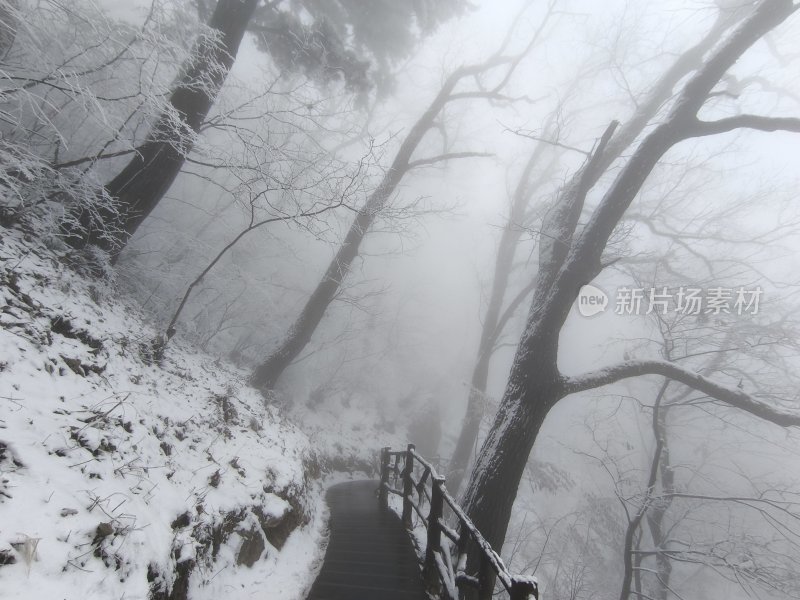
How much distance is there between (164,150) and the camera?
613 cm

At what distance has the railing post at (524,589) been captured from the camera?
8.04 ft

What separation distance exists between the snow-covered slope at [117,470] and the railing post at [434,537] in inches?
64.1

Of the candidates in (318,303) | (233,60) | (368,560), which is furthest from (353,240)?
(368,560)

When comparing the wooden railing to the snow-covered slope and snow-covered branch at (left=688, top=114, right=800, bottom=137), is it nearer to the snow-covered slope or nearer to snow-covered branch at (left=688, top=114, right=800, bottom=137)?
the snow-covered slope

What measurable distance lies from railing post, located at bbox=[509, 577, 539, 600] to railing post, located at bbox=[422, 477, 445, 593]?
7.56 ft

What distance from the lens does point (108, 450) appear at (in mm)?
3289

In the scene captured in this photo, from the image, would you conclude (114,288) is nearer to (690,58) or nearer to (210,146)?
(210,146)

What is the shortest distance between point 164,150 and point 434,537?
23.7 feet

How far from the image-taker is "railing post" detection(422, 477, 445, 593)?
4629 mm

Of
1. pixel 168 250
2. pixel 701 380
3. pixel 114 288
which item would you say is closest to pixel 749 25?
pixel 701 380

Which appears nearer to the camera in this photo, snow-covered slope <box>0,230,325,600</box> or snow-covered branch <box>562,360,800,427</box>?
snow-covered slope <box>0,230,325,600</box>

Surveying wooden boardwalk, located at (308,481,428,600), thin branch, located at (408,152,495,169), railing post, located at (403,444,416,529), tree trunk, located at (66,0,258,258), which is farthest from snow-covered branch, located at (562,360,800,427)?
thin branch, located at (408,152,495,169)

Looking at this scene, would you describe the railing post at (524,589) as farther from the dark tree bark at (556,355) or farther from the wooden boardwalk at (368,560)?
the dark tree bark at (556,355)

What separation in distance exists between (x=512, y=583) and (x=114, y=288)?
6839mm
